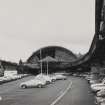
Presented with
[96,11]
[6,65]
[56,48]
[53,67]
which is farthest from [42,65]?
[96,11]

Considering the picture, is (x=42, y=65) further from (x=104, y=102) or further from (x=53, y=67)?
(x=104, y=102)

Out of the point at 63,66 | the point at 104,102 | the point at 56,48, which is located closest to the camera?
the point at 104,102

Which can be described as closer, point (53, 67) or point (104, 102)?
point (104, 102)

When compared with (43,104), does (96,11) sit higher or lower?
higher

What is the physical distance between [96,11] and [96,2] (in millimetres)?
2579

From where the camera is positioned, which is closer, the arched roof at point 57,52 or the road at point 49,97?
the road at point 49,97

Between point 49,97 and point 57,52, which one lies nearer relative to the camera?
point 49,97

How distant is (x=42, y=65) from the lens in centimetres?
13862

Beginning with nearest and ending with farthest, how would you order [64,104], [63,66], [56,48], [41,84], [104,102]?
[104,102]
[64,104]
[41,84]
[63,66]
[56,48]

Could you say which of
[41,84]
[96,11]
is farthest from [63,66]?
[96,11]

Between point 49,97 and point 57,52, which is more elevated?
point 57,52

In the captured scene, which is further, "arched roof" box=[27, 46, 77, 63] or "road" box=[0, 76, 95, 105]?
"arched roof" box=[27, 46, 77, 63]

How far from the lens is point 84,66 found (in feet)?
421

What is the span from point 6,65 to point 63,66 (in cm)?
2339
